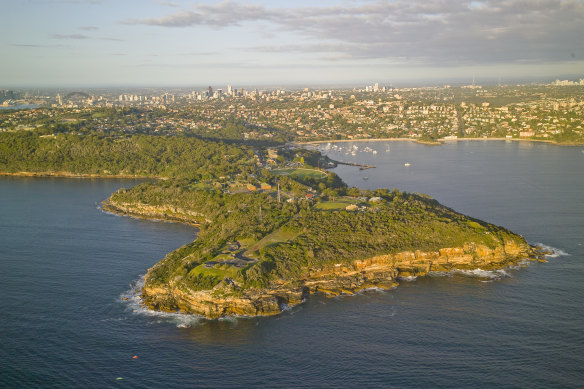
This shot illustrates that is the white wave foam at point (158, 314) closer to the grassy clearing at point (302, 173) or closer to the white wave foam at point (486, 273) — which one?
the white wave foam at point (486, 273)

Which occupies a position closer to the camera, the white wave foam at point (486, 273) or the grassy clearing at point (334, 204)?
the white wave foam at point (486, 273)

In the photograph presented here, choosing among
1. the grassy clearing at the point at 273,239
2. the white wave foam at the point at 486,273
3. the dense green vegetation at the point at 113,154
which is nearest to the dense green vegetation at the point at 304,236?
the grassy clearing at the point at 273,239

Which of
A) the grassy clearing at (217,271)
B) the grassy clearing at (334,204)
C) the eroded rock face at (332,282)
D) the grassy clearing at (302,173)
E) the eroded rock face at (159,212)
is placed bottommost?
the eroded rock face at (332,282)

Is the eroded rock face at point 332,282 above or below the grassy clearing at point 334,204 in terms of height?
below

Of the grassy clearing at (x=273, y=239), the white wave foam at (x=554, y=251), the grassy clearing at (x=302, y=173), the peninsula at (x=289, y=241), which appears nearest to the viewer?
the peninsula at (x=289, y=241)

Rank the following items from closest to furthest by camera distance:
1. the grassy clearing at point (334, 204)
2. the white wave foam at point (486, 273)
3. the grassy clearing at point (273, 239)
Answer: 1. the white wave foam at point (486, 273)
2. the grassy clearing at point (273, 239)
3. the grassy clearing at point (334, 204)

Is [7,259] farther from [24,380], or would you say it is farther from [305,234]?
[305,234]

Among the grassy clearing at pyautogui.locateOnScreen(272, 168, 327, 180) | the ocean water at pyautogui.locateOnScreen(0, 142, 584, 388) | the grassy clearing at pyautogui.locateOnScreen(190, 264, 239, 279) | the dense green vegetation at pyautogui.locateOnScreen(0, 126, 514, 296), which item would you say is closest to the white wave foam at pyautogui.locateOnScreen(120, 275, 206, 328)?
the ocean water at pyautogui.locateOnScreen(0, 142, 584, 388)

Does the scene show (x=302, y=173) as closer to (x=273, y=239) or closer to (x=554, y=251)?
(x=273, y=239)

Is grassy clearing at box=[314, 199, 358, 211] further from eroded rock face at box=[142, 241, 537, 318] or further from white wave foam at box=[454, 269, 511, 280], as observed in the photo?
white wave foam at box=[454, 269, 511, 280]
